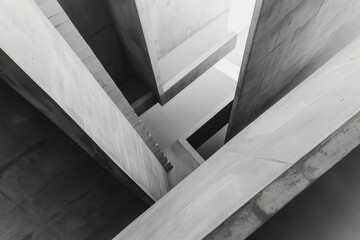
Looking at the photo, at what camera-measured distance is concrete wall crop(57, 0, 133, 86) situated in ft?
17.6

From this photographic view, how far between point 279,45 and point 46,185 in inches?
173

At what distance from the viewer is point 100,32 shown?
6211mm

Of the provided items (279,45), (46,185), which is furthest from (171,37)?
(46,185)

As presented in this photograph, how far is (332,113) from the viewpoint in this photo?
118cm

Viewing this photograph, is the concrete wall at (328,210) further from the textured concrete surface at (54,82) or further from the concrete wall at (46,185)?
the concrete wall at (46,185)

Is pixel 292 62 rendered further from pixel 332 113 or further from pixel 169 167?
pixel 332 113

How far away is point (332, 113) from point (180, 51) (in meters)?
7.07

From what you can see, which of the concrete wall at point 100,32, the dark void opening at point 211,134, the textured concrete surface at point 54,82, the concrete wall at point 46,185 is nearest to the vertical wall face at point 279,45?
the dark void opening at point 211,134

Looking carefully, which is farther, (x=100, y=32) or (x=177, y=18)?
(x=177, y=18)

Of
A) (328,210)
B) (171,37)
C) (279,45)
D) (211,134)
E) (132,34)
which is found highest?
(328,210)

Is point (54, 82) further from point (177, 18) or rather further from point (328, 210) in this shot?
point (177, 18)

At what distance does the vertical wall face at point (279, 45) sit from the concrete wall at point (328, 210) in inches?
110

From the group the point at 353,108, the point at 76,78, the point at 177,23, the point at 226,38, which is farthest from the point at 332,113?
the point at 226,38

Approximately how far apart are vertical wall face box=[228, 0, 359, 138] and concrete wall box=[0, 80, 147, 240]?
9.95 feet
